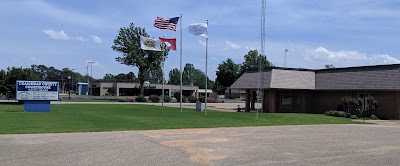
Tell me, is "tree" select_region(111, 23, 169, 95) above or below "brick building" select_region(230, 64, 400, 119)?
above

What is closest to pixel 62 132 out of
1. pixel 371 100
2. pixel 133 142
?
pixel 133 142

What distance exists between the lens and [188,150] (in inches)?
476

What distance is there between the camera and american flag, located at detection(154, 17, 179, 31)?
33438 millimetres

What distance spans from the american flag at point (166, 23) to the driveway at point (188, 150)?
18.5 meters

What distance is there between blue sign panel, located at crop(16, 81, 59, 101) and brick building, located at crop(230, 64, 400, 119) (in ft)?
58.2

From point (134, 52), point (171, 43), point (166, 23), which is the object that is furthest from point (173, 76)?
point (166, 23)

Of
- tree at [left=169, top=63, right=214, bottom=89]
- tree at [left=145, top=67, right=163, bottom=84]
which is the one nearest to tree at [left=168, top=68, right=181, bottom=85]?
tree at [left=169, top=63, right=214, bottom=89]

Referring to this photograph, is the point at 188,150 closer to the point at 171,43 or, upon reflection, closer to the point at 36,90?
the point at 36,90

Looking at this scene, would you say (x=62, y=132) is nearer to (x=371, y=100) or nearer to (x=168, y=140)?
(x=168, y=140)

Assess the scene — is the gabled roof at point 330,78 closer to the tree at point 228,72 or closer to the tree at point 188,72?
the tree at point 228,72

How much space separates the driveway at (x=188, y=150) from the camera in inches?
400

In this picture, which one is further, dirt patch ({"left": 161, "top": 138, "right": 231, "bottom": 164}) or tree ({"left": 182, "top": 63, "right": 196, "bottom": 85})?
tree ({"left": 182, "top": 63, "right": 196, "bottom": 85})

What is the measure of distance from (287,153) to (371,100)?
24172mm

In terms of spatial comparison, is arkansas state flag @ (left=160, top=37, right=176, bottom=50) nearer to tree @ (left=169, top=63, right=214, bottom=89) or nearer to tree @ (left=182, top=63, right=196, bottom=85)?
tree @ (left=169, top=63, right=214, bottom=89)
